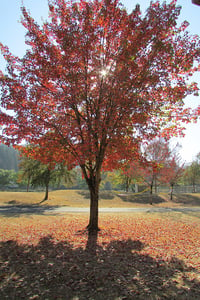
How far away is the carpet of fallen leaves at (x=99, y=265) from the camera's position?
390cm

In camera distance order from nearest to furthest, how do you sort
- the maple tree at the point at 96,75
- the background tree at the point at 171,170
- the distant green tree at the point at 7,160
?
the maple tree at the point at 96,75 → the background tree at the point at 171,170 → the distant green tree at the point at 7,160

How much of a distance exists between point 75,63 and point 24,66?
2.27m

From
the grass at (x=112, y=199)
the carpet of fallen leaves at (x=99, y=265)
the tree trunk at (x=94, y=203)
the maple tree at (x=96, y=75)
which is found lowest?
the grass at (x=112, y=199)

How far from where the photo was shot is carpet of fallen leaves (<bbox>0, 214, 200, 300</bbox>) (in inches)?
153

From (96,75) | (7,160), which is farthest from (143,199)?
(7,160)

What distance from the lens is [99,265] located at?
5.26 meters

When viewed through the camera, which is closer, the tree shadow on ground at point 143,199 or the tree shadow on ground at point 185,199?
the tree shadow on ground at point 143,199

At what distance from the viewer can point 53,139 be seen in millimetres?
8492

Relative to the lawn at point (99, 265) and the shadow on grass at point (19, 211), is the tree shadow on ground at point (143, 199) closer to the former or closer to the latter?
the shadow on grass at point (19, 211)

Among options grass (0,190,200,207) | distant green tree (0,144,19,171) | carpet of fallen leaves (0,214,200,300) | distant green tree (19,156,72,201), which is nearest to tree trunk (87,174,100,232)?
carpet of fallen leaves (0,214,200,300)

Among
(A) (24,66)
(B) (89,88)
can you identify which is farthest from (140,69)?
(A) (24,66)

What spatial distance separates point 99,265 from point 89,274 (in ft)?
2.13

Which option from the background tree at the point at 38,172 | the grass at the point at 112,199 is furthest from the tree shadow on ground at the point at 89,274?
the background tree at the point at 38,172

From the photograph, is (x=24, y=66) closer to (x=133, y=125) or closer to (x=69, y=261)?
(x=133, y=125)
